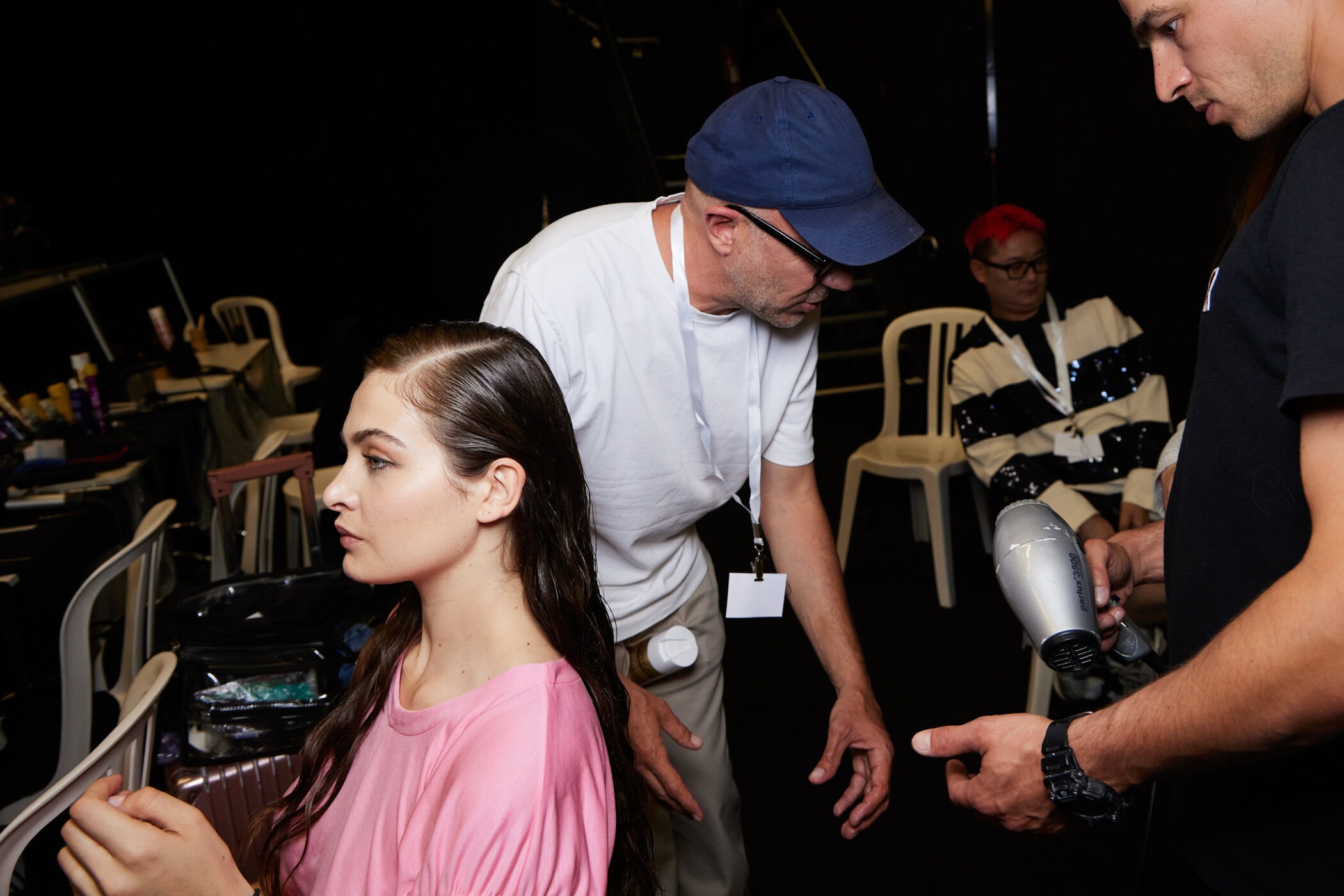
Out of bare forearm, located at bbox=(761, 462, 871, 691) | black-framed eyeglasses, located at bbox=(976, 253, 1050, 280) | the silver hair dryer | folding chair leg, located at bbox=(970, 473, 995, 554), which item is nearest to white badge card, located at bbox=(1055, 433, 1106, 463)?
black-framed eyeglasses, located at bbox=(976, 253, 1050, 280)

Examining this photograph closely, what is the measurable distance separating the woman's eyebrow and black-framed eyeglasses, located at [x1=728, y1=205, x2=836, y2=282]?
1.91 feet

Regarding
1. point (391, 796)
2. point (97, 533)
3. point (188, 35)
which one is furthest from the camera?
point (188, 35)

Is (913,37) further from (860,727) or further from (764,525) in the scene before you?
(860,727)

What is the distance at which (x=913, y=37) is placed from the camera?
17.8 ft

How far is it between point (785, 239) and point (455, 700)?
75 cm

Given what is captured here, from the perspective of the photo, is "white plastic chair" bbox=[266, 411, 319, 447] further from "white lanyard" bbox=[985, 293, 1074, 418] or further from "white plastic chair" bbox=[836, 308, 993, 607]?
"white lanyard" bbox=[985, 293, 1074, 418]

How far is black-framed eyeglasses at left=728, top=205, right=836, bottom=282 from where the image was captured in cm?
139

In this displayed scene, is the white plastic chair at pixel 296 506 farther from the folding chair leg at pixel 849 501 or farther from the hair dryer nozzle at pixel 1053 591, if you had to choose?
the hair dryer nozzle at pixel 1053 591

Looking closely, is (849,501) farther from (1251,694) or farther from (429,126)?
(429,126)

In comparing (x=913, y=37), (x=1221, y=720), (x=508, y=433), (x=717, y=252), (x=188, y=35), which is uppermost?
(x=188, y=35)

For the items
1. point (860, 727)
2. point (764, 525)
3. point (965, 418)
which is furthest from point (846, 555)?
point (860, 727)

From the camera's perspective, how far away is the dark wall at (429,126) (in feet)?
16.1

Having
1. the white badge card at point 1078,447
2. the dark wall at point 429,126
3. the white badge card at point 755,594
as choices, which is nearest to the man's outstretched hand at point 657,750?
the white badge card at point 755,594

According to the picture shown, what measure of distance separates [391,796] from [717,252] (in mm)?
822
